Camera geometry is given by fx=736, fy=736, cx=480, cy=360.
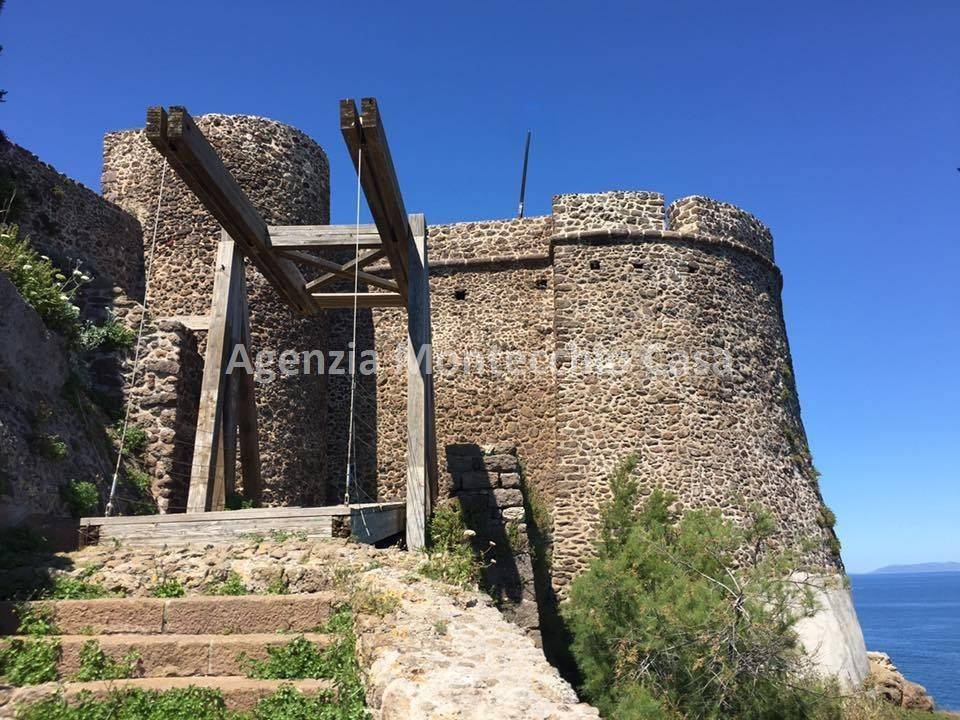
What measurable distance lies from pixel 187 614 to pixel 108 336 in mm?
6111

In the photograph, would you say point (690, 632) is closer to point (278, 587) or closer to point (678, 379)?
point (278, 587)

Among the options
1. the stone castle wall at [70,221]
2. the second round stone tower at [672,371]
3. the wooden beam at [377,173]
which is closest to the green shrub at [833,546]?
the second round stone tower at [672,371]

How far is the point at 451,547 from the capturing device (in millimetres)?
8117

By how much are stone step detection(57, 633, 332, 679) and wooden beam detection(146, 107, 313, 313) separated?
4.09 metres

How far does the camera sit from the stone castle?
12.0m

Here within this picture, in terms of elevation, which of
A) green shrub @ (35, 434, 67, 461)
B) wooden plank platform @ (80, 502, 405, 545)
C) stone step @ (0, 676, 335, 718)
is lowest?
stone step @ (0, 676, 335, 718)

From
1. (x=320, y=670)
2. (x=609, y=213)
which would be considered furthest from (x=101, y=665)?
(x=609, y=213)

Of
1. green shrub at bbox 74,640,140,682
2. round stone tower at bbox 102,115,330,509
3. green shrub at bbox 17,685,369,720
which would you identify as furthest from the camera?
round stone tower at bbox 102,115,330,509

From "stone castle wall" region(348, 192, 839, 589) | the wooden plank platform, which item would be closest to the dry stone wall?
the wooden plank platform

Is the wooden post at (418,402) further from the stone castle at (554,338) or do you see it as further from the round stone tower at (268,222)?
the round stone tower at (268,222)

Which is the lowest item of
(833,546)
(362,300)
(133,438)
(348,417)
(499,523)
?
(833,546)

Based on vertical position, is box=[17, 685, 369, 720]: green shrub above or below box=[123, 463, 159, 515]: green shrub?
below

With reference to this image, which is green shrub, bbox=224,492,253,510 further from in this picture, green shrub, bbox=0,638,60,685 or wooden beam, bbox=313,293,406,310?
green shrub, bbox=0,638,60,685

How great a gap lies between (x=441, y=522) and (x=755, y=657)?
12.2ft
